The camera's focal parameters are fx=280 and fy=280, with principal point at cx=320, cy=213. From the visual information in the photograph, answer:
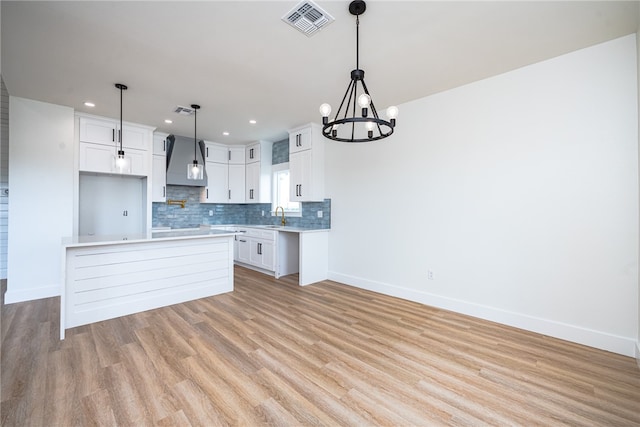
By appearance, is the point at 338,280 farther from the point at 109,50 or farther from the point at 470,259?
the point at 109,50

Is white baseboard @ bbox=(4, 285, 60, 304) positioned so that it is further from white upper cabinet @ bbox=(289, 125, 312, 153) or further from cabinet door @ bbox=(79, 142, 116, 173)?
white upper cabinet @ bbox=(289, 125, 312, 153)

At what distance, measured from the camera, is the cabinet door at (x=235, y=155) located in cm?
639

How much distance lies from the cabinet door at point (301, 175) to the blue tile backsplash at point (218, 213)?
1.03ft

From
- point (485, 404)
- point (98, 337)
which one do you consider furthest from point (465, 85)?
point (98, 337)

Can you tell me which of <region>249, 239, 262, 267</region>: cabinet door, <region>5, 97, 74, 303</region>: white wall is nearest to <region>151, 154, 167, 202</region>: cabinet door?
<region>5, 97, 74, 303</region>: white wall

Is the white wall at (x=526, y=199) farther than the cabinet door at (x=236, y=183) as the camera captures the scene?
No

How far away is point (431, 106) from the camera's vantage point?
3660 mm

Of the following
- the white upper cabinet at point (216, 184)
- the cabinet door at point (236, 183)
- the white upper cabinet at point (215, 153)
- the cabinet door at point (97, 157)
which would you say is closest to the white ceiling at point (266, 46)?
the cabinet door at point (97, 157)

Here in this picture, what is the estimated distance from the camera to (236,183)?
21.0 ft

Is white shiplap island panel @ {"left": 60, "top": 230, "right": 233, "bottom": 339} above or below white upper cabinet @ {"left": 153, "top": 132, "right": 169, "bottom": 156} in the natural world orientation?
below

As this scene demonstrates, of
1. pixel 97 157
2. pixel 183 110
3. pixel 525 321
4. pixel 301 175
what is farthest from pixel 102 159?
pixel 525 321

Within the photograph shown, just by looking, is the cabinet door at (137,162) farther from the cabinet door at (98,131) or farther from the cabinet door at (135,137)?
the cabinet door at (98,131)

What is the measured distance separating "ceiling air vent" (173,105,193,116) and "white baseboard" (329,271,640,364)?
381cm

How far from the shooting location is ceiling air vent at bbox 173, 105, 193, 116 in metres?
4.11
